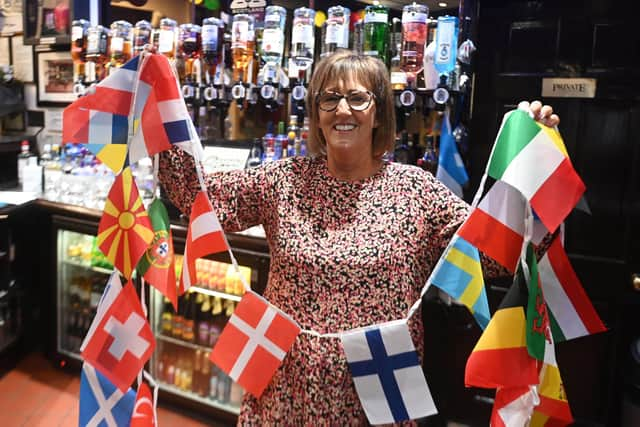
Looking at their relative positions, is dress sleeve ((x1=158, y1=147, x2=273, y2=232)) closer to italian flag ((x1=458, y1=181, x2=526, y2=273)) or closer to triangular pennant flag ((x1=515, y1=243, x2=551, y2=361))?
italian flag ((x1=458, y1=181, x2=526, y2=273))

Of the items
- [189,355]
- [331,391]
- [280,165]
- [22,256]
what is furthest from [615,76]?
[22,256]

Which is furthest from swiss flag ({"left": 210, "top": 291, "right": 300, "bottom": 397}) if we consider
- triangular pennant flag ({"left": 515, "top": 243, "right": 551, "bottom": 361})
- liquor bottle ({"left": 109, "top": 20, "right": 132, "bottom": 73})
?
liquor bottle ({"left": 109, "top": 20, "right": 132, "bottom": 73})

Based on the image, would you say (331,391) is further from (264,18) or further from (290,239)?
(264,18)

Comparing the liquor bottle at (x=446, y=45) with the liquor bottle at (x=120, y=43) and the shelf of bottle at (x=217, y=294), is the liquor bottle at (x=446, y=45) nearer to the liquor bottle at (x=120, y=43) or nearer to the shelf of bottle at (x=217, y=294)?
the shelf of bottle at (x=217, y=294)

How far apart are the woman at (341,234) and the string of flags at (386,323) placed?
0.16 feet

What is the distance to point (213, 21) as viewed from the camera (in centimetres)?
305

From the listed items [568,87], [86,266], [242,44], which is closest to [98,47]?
[242,44]

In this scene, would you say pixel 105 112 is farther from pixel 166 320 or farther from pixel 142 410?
pixel 166 320

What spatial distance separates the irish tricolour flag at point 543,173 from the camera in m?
1.29

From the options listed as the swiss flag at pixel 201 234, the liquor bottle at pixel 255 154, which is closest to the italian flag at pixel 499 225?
the swiss flag at pixel 201 234

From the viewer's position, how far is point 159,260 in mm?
1623

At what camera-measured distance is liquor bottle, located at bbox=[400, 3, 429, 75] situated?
8.04 feet

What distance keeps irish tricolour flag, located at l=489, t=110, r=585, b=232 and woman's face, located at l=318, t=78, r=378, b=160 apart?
37 cm

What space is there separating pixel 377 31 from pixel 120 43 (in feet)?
5.42
